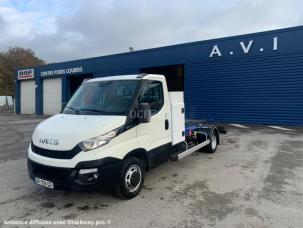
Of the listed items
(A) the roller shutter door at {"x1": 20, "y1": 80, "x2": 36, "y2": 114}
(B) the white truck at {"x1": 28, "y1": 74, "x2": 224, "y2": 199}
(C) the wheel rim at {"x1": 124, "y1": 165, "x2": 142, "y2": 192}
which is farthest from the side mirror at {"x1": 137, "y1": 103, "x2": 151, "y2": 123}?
(A) the roller shutter door at {"x1": 20, "y1": 80, "x2": 36, "y2": 114}

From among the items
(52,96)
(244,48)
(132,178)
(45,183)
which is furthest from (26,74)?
(132,178)

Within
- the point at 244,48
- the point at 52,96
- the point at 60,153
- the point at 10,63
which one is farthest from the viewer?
the point at 10,63

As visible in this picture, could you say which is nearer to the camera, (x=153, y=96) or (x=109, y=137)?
(x=109, y=137)

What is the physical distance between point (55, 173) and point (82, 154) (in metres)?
0.55

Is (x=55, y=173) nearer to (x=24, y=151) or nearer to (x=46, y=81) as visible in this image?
(x=24, y=151)

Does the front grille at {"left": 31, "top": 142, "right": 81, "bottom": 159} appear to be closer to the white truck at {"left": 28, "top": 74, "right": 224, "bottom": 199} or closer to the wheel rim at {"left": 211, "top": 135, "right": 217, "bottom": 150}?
the white truck at {"left": 28, "top": 74, "right": 224, "bottom": 199}

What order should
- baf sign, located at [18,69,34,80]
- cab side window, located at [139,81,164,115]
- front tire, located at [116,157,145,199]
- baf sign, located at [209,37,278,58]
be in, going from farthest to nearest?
1. baf sign, located at [18,69,34,80]
2. baf sign, located at [209,37,278,58]
3. cab side window, located at [139,81,164,115]
4. front tire, located at [116,157,145,199]

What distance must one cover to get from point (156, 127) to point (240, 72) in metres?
11.8

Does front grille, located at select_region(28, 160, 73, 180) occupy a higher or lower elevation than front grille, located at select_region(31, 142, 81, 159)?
lower

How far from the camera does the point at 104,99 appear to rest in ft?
16.4

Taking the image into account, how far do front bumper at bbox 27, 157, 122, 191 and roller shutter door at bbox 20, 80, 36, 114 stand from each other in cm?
2718

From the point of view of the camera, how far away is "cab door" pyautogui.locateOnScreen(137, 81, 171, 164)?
16.0ft

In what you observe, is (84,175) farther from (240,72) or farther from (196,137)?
(240,72)

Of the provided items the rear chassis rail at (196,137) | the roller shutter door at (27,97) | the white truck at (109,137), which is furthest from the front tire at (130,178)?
the roller shutter door at (27,97)
